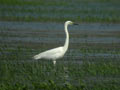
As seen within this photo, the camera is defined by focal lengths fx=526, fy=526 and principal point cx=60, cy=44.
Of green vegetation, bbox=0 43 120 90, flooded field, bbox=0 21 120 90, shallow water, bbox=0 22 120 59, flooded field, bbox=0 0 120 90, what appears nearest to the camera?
green vegetation, bbox=0 43 120 90

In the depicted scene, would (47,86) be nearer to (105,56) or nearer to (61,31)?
(105,56)

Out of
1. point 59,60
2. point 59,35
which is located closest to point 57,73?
point 59,60

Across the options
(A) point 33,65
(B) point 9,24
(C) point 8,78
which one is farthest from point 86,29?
(C) point 8,78

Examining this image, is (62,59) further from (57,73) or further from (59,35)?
(59,35)

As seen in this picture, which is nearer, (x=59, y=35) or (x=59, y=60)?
(x=59, y=60)

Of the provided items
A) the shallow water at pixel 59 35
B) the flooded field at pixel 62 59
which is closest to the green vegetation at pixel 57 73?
the flooded field at pixel 62 59

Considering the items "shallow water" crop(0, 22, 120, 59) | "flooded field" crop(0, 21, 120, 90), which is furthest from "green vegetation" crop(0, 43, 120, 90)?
"shallow water" crop(0, 22, 120, 59)

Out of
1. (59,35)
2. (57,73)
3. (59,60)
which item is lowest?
(59,35)

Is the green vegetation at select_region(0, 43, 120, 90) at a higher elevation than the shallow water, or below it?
higher

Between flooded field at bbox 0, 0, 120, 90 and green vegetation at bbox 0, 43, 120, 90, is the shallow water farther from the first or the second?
green vegetation at bbox 0, 43, 120, 90

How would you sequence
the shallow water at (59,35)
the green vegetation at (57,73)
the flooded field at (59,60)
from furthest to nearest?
the shallow water at (59,35) → the flooded field at (59,60) → the green vegetation at (57,73)

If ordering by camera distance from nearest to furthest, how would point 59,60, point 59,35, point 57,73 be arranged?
1. point 57,73
2. point 59,60
3. point 59,35

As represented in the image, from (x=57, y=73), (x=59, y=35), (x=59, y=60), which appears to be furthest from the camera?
(x=59, y=35)

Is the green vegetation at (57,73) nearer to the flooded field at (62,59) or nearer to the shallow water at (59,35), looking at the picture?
the flooded field at (62,59)
